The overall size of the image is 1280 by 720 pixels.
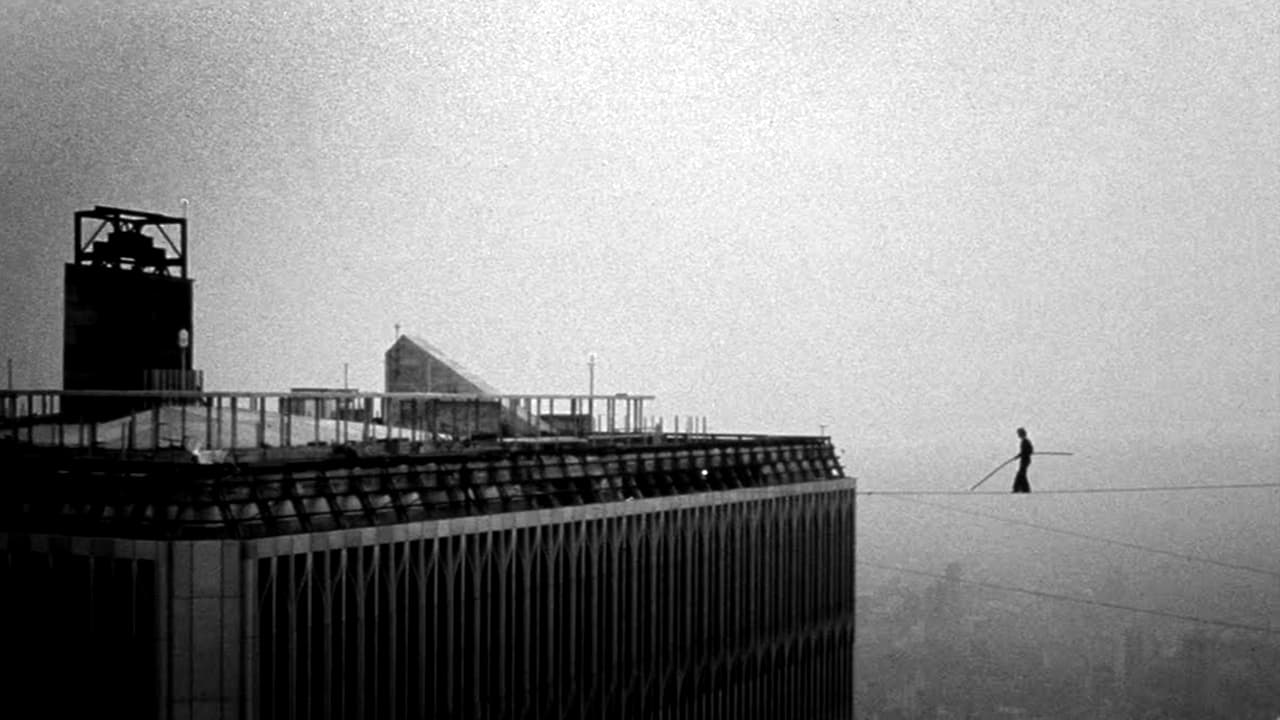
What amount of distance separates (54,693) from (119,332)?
893 inches

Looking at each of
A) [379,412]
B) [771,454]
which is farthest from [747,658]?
[379,412]

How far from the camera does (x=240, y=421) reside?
54312mm

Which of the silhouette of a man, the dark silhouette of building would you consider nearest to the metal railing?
the dark silhouette of building

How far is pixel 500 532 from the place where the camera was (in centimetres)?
5306

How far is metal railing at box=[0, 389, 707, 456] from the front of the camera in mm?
50469

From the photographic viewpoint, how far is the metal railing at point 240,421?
50469 millimetres

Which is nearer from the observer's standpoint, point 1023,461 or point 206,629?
point 206,629

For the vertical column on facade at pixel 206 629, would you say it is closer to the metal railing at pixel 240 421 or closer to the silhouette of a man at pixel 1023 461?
the metal railing at pixel 240 421

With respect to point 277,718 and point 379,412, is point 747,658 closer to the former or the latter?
point 379,412

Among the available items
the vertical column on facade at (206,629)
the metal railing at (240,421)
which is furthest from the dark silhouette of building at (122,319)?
the vertical column on facade at (206,629)

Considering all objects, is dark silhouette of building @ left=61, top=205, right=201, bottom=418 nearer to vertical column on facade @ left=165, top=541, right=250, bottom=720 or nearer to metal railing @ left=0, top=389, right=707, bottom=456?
metal railing @ left=0, top=389, right=707, bottom=456

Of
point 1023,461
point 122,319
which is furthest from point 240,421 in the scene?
point 1023,461

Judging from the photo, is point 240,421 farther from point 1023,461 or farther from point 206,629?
point 1023,461

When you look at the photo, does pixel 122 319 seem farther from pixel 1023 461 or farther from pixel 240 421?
pixel 1023 461
